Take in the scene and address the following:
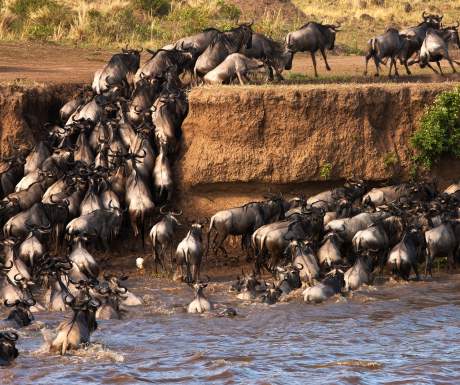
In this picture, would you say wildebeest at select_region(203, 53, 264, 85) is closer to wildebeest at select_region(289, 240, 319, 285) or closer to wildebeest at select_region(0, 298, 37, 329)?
wildebeest at select_region(289, 240, 319, 285)

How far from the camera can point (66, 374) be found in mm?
12031

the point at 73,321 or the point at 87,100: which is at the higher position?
the point at 87,100

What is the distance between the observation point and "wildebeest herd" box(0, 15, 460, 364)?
15148 millimetres

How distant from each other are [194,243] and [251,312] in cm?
177

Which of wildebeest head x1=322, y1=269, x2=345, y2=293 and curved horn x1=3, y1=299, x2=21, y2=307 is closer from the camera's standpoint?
curved horn x1=3, y1=299, x2=21, y2=307

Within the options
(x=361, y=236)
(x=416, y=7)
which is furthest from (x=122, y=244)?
(x=416, y=7)

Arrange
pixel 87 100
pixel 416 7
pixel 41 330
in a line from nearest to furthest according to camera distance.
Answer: pixel 41 330, pixel 87 100, pixel 416 7

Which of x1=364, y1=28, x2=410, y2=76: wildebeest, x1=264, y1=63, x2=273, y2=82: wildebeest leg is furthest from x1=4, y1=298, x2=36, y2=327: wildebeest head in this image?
x1=364, y1=28, x2=410, y2=76: wildebeest

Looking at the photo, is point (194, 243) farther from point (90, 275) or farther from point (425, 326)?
point (425, 326)

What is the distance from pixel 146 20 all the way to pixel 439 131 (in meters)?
15.1

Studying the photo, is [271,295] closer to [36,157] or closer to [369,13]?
[36,157]

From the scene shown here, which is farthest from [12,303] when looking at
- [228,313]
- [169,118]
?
[169,118]

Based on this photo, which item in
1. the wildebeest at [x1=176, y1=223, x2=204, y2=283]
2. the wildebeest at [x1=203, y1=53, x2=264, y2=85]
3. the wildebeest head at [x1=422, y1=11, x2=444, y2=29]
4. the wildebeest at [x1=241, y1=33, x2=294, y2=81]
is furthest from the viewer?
the wildebeest head at [x1=422, y1=11, x2=444, y2=29]

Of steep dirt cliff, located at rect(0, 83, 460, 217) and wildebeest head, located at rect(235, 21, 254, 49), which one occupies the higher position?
wildebeest head, located at rect(235, 21, 254, 49)
